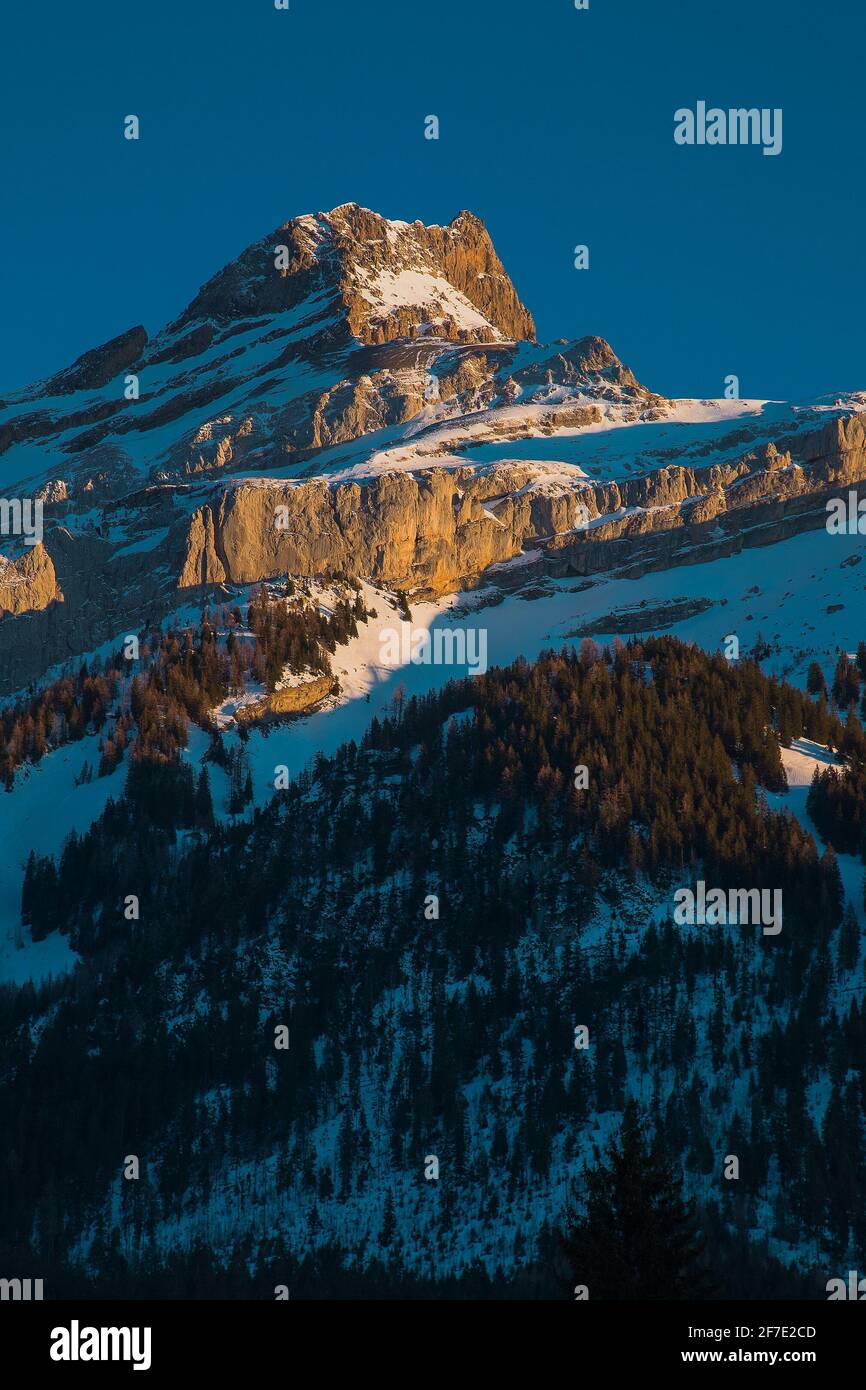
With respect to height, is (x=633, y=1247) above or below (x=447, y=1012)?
below

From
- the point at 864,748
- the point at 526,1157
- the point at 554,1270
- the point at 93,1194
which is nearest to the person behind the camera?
the point at 554,1270

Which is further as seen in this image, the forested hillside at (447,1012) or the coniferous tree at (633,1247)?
the forested hillside at (447,1012)

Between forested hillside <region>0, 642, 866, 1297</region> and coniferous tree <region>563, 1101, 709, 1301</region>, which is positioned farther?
forested hillside <region>0, 642, 866, 1297</region>

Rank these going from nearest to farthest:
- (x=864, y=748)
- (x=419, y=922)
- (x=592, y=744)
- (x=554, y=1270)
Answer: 1. (x=554, y=1270)
2. (x=419, y=922)
3. (x=592, y=744)
4. (x=864, y=748)

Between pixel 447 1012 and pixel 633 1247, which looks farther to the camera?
pixel 447 1012

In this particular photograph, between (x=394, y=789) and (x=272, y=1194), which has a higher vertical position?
(x=394, y=789)
